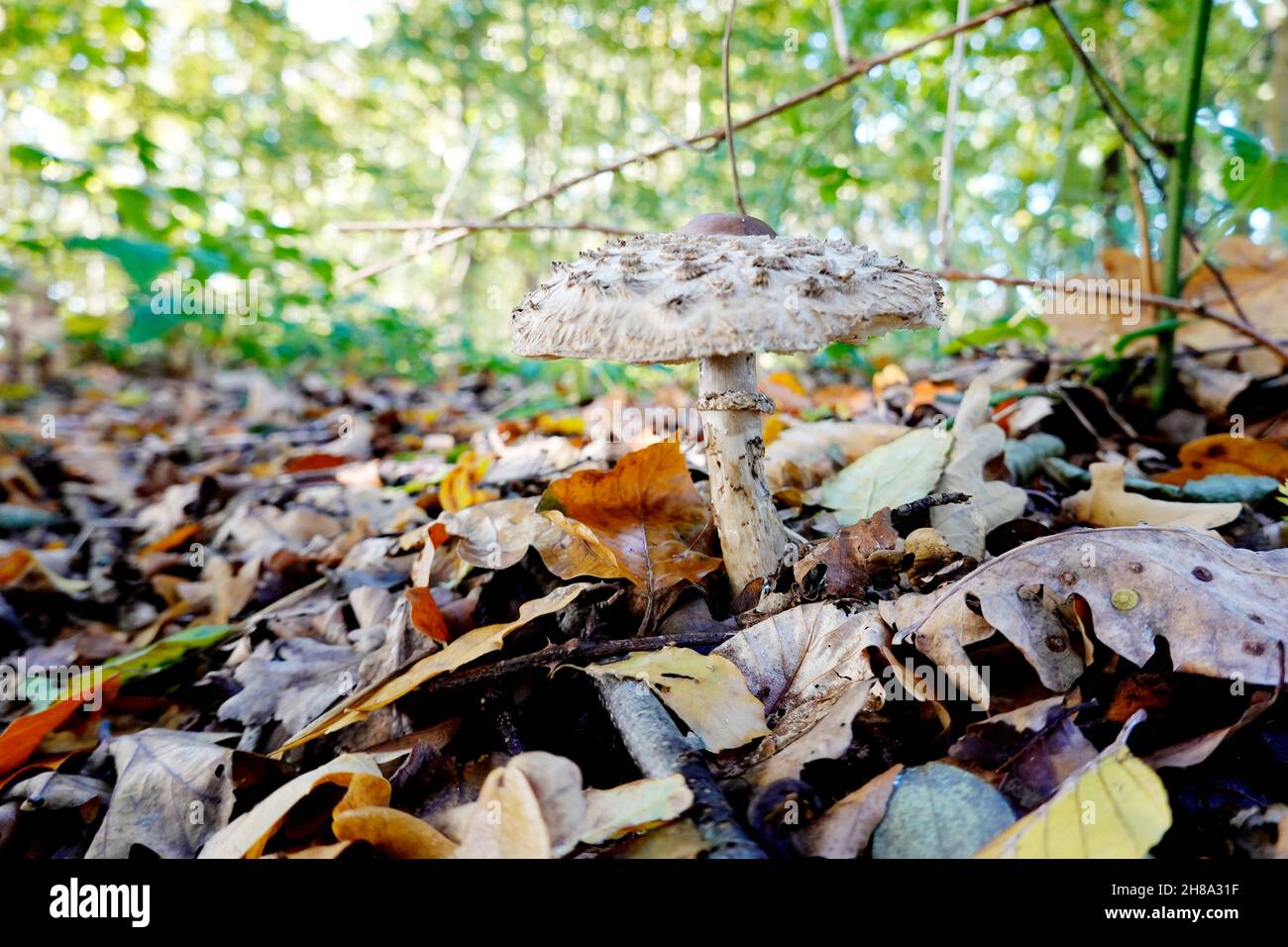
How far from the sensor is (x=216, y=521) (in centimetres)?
407

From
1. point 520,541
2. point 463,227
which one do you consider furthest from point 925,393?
point 520,541

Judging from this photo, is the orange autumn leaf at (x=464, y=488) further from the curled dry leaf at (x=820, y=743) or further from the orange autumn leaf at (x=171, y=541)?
the curled dry leaf at (x=820, y=743)

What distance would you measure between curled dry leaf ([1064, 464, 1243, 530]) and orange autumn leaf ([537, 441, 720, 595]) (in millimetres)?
1130

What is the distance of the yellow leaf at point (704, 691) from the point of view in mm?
1512

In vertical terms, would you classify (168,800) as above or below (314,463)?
below

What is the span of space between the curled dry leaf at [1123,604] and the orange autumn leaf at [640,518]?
2.04 feet

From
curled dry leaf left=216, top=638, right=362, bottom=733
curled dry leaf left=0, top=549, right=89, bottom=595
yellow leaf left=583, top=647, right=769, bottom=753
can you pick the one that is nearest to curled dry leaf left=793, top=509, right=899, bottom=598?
yellow leaf left=583, top=647, right=769, bottom=753

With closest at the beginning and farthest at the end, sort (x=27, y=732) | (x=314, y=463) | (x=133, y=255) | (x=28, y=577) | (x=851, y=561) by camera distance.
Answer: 1. (x=851, y=561)
2. (x=27, y=732)
3. (x=28, y=577)
4. (x=314, y=463)
5. (x=133, y=255)

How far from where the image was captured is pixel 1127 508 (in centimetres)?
215

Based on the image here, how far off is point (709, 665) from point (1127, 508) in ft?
4.50

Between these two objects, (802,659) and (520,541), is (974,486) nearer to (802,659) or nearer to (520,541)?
(802,659)

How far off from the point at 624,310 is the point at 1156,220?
164 inches

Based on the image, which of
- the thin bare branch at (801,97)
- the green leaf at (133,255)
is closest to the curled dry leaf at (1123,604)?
the thin bare branch at (801,97)
